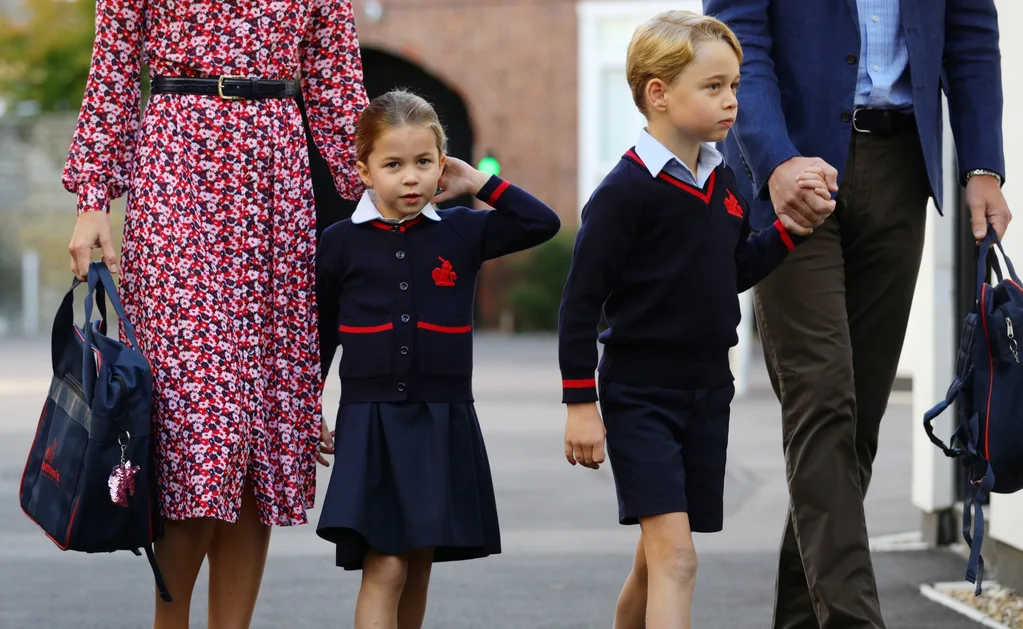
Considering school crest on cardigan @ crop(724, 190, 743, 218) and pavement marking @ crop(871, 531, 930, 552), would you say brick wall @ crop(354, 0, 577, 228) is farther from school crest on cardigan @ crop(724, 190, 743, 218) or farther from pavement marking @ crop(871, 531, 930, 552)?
school crest on cardigan @ crop(724, 190, 743, 218)

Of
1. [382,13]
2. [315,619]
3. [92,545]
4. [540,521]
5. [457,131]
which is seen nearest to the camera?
[92,545]

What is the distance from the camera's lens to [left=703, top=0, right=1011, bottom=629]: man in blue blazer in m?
3.71

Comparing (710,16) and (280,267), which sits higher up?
(710,16)

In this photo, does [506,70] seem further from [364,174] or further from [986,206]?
[364,174]

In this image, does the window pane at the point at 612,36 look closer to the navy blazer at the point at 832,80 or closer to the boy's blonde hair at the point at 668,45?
the navy blazer at the point at 832,80

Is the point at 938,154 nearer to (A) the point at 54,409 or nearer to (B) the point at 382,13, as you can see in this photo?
(A) the point at 54,409

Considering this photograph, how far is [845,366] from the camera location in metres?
3.77

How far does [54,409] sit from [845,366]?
1.82 m

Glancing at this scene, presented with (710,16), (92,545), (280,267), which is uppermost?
(710,16)

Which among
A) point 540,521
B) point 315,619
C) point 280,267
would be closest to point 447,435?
point 280,267

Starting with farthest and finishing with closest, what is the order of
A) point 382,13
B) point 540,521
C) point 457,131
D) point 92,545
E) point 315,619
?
point 457,131 < point 382,13 < point 540,521 < point 315,619 < point 92,545

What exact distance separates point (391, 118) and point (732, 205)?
0.81 metres

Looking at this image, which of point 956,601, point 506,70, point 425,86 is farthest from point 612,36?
point 956,601

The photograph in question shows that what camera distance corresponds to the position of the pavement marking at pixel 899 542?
609cm
